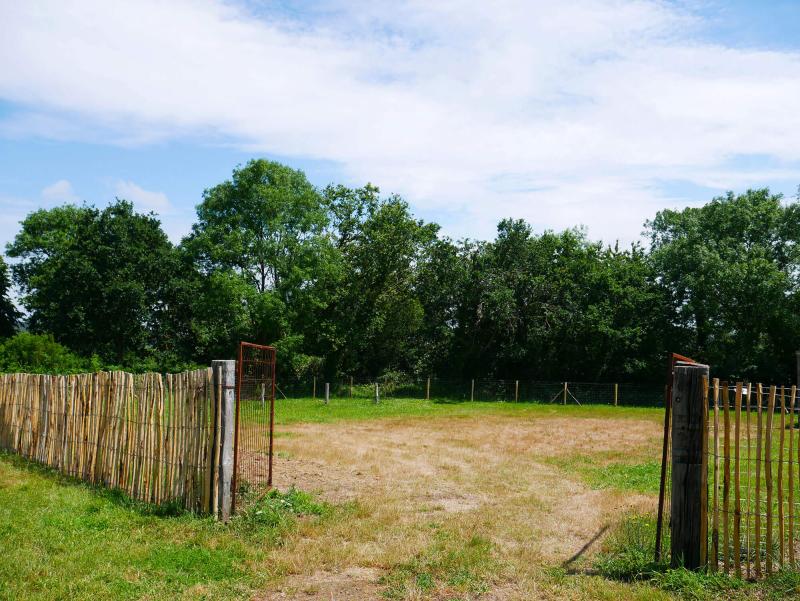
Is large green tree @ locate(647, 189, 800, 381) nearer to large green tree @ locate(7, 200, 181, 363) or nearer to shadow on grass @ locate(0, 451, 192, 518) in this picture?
large green tree @ locate(7, 200, 181, 363)

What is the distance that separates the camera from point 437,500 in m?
9.88

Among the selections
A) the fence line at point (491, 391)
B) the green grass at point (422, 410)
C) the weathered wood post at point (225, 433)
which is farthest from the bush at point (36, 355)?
the weathered wood post at point (225, 433)

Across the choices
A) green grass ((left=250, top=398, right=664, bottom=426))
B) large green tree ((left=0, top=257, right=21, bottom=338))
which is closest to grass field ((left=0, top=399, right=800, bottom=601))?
green grass ((left=250, top=398, right=664, bottom=426))

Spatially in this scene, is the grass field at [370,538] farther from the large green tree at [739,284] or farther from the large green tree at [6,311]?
the large green tree at [6,311]

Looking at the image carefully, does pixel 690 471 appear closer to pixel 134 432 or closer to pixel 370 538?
pixel 370 538

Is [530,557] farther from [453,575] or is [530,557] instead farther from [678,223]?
[678,223]

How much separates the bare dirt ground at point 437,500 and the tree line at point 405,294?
1835 cm

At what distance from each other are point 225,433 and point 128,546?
5.23 feet

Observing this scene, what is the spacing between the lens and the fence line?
34.3 meters

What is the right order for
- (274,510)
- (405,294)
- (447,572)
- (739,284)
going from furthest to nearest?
(405,294)
(739,284)
(274,510)
(447,572)

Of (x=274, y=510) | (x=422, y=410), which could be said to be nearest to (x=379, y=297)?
(x=422, y=410)

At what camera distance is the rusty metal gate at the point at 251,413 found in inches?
325

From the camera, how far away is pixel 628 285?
123 ft

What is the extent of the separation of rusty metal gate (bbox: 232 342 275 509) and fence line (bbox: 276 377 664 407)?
925 inches
